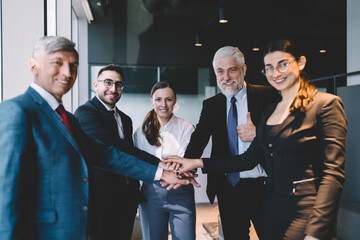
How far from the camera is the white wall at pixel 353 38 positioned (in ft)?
13.3

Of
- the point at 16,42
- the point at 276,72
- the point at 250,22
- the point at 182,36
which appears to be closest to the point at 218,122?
the point at 276,72

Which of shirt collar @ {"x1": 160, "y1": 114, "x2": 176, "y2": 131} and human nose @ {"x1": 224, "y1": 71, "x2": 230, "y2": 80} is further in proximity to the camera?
shirt collar @ {"x1": 160, "y1": 114, "x2": 176, "y2": 131}

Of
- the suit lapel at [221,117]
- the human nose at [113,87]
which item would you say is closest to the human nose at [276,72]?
the suit lapel at [221,117]

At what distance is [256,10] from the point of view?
5621 mm

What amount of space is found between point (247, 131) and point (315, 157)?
0.70 m

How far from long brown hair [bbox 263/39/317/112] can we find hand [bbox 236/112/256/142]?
0.59 metres

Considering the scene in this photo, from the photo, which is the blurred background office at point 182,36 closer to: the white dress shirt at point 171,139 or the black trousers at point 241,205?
the white dress shirt at point 171,139

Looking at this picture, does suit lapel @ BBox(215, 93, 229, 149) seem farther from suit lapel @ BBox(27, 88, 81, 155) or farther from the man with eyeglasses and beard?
suit lapel @ BBox(27, 88, 81, 155)

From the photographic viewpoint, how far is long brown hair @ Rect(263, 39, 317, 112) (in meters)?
1.40

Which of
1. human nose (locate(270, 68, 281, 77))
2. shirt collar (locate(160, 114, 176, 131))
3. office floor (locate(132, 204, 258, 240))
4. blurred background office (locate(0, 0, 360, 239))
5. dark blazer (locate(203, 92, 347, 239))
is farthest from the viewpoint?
blurred background office (locate(0, 0, 360, 239))

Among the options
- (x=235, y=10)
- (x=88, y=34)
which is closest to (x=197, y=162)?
(x=88, y=34)

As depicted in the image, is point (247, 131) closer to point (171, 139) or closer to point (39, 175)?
point (171, 139)

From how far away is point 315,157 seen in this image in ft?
4.49

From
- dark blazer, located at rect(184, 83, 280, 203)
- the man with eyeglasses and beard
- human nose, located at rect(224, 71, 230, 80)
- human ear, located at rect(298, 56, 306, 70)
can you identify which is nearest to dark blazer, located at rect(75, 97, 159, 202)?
the man with eyeglasses and beard
